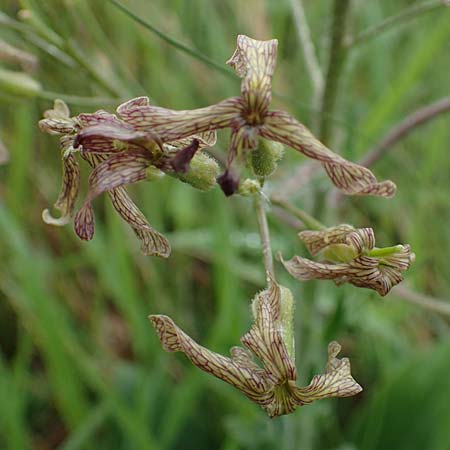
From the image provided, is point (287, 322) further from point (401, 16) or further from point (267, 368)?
point (401, 16)

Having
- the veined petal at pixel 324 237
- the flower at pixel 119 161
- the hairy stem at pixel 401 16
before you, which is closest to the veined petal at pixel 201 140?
the flower at pixel 119 161

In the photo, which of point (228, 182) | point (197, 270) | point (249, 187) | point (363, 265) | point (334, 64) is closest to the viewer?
Result: point (228, 182)

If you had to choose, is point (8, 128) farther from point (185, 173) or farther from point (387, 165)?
point (185, 173)

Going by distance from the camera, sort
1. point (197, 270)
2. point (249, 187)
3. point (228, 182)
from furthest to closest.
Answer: point (197, 270) → point (249, 187) → point (228, 182)

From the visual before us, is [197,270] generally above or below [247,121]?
below

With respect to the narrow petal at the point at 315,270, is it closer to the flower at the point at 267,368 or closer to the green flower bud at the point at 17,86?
the flower at the point at 267,368

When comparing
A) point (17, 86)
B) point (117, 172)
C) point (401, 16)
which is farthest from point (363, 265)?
Answer: point (17, 86)

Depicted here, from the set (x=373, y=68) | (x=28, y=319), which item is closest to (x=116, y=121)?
(x=28, y=319)
